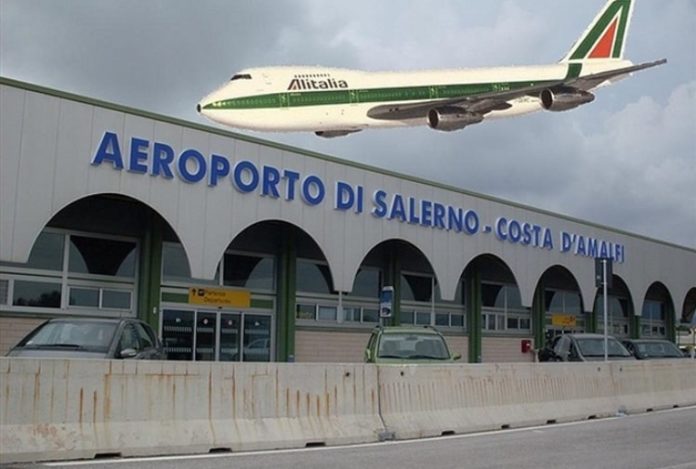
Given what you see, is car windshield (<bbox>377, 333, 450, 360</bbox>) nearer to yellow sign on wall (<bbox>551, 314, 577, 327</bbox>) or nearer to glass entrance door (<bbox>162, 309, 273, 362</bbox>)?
glass entrance door (<bbox>162, 309, 273, 362</bbox>)

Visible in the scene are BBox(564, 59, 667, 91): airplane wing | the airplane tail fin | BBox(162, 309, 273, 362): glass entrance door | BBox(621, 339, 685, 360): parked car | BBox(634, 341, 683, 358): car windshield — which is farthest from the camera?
BBox(634, 341, 683, 358): car windshield

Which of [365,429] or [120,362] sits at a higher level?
[120,362]

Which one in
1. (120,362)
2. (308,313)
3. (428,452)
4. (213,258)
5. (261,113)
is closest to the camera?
(120,362)

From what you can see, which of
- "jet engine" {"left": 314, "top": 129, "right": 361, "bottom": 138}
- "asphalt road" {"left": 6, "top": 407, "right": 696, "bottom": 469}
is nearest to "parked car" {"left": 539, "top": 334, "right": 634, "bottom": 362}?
"asphalt road" {"left": 6, "top": 407, "right": 696, "bottom": 469}

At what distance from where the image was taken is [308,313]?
2728 centimetres

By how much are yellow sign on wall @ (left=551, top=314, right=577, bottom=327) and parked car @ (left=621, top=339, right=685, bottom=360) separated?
11.6 m

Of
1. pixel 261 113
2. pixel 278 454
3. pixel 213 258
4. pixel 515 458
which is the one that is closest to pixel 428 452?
pixel 515 458

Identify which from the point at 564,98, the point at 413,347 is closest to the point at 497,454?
the point at 413,347

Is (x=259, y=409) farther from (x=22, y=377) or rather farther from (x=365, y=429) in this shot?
(x=22, y=377)

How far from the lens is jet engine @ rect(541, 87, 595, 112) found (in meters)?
16.1

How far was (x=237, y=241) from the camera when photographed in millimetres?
25422

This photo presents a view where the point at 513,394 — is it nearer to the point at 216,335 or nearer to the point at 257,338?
the point at 216,335

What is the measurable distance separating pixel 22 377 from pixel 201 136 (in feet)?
41.9

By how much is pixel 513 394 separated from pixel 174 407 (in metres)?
7.59
